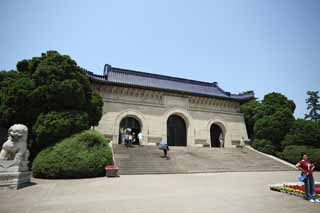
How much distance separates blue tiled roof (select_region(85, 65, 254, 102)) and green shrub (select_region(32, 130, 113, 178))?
11030 mm

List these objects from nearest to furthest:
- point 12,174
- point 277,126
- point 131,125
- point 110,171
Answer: point 12,174 → point 110,171 → point 277,126 → point 131,125

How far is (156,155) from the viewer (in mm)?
13969

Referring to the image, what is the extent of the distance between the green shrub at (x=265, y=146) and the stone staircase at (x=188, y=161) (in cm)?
132

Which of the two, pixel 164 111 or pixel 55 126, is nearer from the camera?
pixel 55 126

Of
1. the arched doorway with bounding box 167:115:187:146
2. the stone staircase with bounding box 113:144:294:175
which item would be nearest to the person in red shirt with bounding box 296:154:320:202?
the stone staircase with bounding box 113:144:294:175

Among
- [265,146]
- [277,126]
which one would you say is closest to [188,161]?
[265,146]

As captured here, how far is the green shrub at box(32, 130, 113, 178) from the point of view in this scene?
352 inches

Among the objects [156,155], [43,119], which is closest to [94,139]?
[43,119]

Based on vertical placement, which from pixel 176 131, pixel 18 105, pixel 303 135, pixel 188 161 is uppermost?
pixel 18 105

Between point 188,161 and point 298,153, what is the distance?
9.34m

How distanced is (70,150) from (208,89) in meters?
21.5

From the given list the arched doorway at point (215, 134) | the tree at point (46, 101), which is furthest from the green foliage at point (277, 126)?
the tree at point (46, 101)

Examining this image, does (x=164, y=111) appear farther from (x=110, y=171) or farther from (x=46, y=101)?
(x=110, y=171)

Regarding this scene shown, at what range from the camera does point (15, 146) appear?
6938mm
